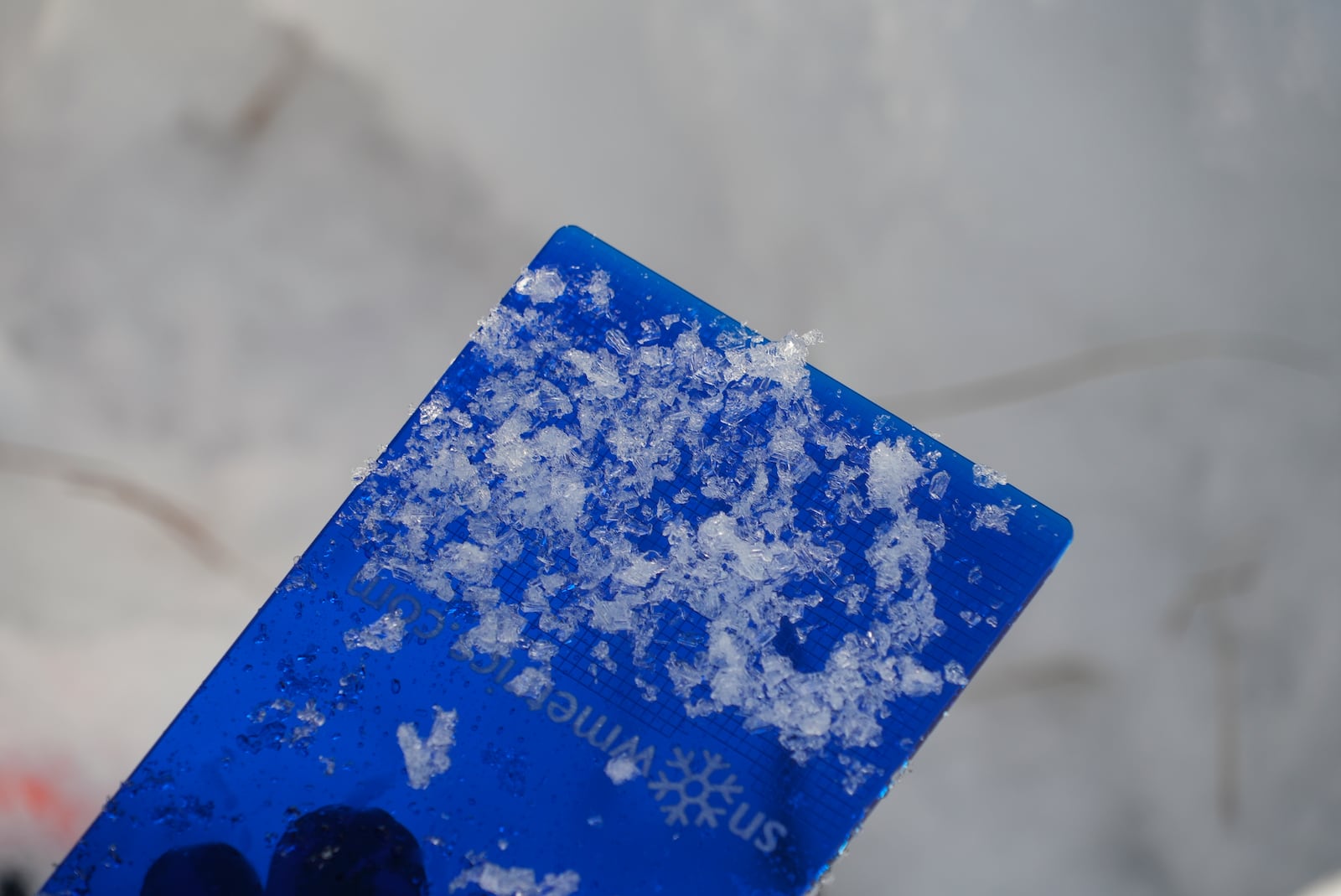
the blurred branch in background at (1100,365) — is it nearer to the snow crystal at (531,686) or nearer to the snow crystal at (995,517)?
the snow crystal at (995,517)

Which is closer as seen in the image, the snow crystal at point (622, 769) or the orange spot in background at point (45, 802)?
the snow crystal at point (622, 769)

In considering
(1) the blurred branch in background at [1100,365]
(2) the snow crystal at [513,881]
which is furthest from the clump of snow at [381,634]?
(1) the blurred branch in background at [1100,365]

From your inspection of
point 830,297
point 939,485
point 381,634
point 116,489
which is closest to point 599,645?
point 381,634

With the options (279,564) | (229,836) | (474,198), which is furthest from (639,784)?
(474,198)

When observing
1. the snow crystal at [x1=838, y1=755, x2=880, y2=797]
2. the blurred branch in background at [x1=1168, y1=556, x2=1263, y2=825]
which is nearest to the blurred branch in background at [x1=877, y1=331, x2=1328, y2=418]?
the blurred branch in background at [x1=1168, y1=556, x2=1263, y2=825]

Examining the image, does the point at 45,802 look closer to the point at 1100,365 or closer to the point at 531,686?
the point at 531,686

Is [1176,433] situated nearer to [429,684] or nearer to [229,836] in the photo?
[429,684]
